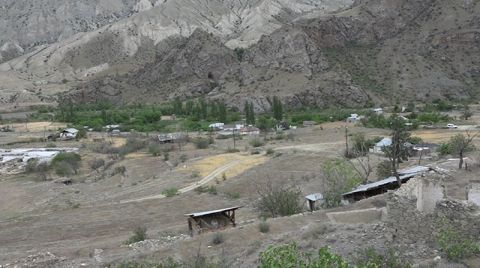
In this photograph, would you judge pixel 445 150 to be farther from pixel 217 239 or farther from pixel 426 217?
pixel 426 217

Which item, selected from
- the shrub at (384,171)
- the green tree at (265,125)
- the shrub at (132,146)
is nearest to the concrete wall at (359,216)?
the shrub at (384,171)

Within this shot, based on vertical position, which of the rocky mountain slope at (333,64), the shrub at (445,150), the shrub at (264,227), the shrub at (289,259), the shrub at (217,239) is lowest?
the shrub at (445,150)

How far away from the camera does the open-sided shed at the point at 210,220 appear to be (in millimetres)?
26633

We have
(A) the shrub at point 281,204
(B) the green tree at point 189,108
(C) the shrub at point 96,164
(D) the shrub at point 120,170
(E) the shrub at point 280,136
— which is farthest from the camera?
(B) the green tree at point 189,108

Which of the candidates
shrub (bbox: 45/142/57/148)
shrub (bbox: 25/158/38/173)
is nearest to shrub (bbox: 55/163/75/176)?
shrub (bbox: 25/158/38/173)

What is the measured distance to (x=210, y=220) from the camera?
27375mm

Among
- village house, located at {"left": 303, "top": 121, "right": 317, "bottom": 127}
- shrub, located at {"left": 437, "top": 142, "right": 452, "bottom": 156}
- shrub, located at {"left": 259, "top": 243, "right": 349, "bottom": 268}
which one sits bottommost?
village house, located at {"left": 303, "top": 121, "right": 317, "bottom": 127}

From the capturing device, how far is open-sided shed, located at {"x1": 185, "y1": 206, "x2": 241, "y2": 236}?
26.6 meters

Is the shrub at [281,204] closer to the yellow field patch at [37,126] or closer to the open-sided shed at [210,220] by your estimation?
the open-sided shed at [210,220]

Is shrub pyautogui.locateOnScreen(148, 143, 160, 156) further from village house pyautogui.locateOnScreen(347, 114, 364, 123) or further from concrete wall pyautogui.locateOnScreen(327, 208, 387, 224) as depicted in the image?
concrete wall pyautogui.locateOnScreen(327, 208, 387, 224)

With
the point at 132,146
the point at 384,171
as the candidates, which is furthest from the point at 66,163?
the point at 384,171

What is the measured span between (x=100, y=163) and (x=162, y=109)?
5529 cm

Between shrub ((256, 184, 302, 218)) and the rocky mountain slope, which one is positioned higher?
the rocky mountain slope

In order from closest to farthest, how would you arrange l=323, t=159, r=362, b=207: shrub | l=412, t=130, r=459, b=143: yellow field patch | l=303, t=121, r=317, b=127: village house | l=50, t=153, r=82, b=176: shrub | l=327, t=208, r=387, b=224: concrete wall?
l=327, t=208, r=387, b=224: concrete wall < l=323, t=159, r=362, b=207: shrub < l=50, t=153, r=82, b=176: shrub < l=412, t=130, r=459, b=143: yellow field patch < l=303, t=121, r=317, b=127: village house
